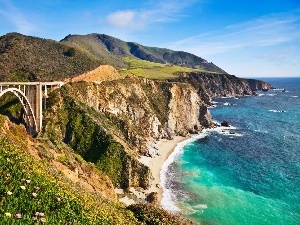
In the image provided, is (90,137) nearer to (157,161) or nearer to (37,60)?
(157,161)

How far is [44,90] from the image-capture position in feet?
289

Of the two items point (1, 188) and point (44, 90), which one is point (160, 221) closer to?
point (1, 188)

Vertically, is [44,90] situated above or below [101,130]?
above

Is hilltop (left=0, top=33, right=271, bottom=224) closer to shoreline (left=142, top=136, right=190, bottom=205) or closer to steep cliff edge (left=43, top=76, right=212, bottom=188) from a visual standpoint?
steep cliff edge (left=43, top=76, right=212, bottom=188)

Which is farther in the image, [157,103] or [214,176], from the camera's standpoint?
[157,103]

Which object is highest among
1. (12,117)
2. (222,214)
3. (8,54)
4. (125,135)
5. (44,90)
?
(8,54)

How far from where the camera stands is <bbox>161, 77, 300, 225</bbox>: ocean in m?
63.4

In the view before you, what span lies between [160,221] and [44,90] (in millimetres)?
68223

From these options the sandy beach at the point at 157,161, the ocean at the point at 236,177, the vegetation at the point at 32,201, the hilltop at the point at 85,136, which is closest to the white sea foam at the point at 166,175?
the ocean at the point at 236,177

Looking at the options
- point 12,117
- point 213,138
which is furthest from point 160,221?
point 213,138

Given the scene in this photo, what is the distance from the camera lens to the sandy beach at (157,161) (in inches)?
2732

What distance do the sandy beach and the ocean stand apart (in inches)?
64.2

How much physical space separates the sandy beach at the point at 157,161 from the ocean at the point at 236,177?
1.63m

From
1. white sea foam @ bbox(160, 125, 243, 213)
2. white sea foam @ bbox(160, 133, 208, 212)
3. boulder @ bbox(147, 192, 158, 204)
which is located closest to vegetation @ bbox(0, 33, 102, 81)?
white sea foam @ bbox(160, 133, 208, 212)
